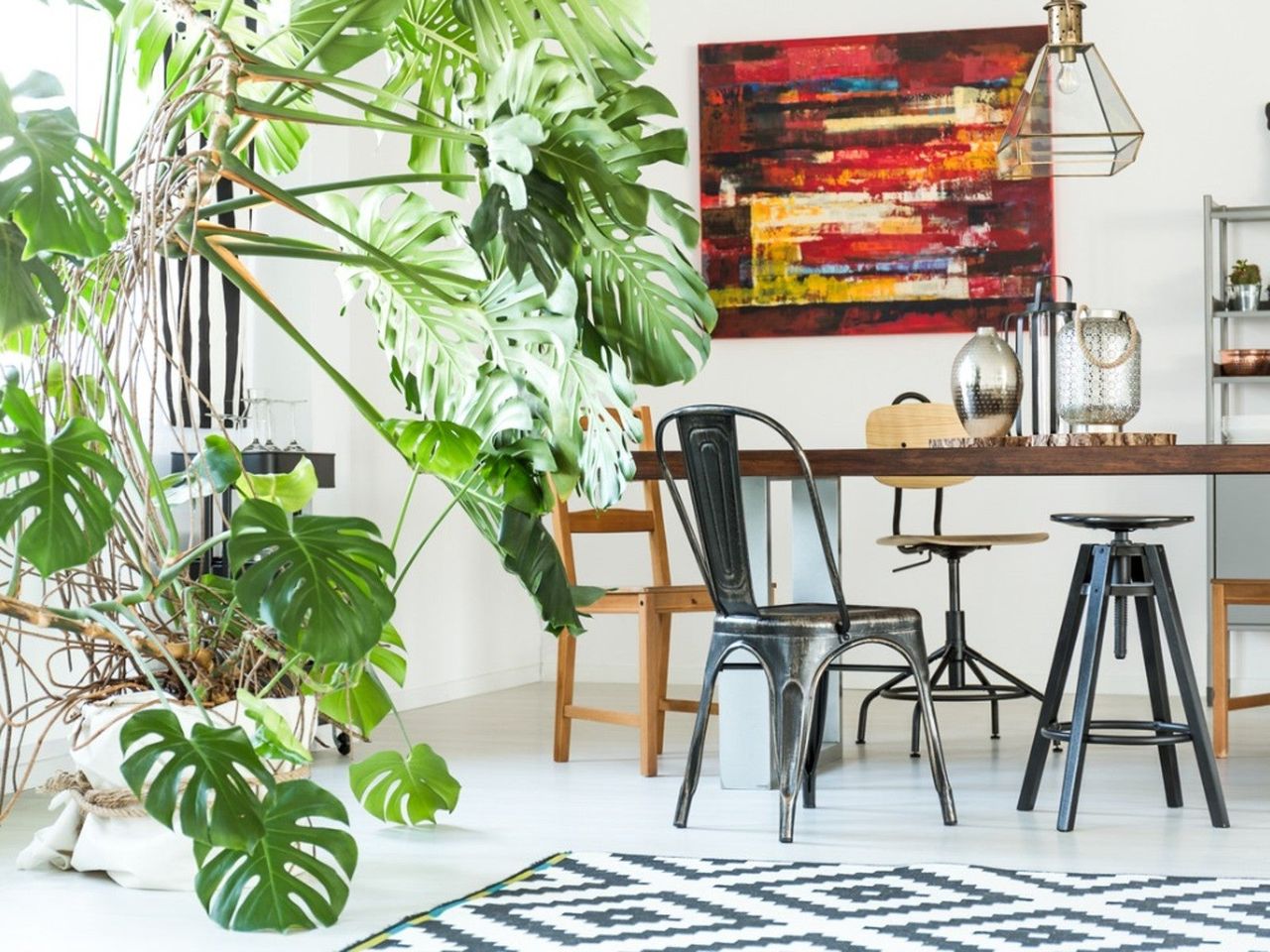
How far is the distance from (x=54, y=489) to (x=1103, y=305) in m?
4.65

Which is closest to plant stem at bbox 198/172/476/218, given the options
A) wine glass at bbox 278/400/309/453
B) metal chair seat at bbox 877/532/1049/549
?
wine glass at bbox 278/400/309/453

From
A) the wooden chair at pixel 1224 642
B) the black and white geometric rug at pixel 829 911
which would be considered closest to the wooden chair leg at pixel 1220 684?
the wooden chair at pixel 1224 642

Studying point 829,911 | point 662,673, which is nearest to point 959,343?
point 662,673

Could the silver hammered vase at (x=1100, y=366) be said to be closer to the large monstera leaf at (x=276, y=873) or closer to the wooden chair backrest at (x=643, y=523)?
the wooden chair backrest at (x=643, y=523)

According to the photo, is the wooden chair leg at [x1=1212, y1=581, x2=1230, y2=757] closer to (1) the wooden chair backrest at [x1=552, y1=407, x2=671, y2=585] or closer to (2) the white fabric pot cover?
(1) the wooden chair backrest at [x1=552, y1=407, x2=671, y2=585]

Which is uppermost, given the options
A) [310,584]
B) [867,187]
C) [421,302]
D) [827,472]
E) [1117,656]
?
[867,187]

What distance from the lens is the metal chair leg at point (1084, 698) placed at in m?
3.54

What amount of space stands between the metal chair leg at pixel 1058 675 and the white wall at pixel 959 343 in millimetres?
2541

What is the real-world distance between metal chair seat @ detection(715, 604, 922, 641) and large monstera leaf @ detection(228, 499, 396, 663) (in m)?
1.21

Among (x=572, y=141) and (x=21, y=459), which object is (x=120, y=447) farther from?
(x=572, y=141)

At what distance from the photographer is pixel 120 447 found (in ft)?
9.14

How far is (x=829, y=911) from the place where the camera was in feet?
9.34

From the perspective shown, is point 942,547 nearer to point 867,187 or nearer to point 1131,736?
point 1131,736

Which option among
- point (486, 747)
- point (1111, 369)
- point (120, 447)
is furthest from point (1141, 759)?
point (120, 447)
